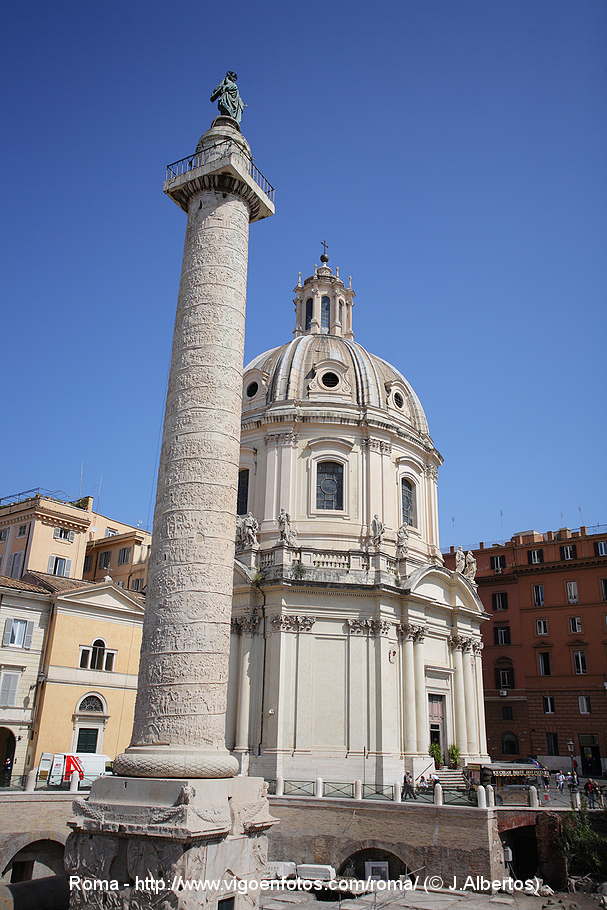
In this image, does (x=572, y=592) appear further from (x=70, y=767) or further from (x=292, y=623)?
(x=70, y=767)

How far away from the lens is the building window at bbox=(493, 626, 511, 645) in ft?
173

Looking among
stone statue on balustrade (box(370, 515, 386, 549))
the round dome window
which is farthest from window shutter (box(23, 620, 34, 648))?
the round dome window

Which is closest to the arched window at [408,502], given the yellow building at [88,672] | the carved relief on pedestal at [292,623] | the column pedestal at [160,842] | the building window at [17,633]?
the carved relief on pedestal at [292,623]

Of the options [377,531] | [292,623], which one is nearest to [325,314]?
[377,531]

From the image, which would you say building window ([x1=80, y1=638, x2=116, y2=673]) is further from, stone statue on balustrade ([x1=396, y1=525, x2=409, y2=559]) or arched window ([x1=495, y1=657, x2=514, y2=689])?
arched window ([x1=495, y1=657, x2=514, y2=689])

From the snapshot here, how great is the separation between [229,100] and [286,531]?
1860 centimetres

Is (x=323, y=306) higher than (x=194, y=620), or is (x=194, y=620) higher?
(x=323, y=306)

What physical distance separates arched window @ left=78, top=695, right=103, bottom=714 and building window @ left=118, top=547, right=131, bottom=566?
16.4 meters

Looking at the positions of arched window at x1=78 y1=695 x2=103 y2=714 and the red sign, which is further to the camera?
arched window at x1=78 y1=695 x2=103 y2=714

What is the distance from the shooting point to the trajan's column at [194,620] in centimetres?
1393

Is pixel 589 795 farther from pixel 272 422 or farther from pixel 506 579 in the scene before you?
pixel 506 579

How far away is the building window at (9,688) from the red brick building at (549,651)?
32.0 m

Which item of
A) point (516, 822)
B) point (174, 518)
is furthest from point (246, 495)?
point (174, 518)

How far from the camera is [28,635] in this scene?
32.7m
